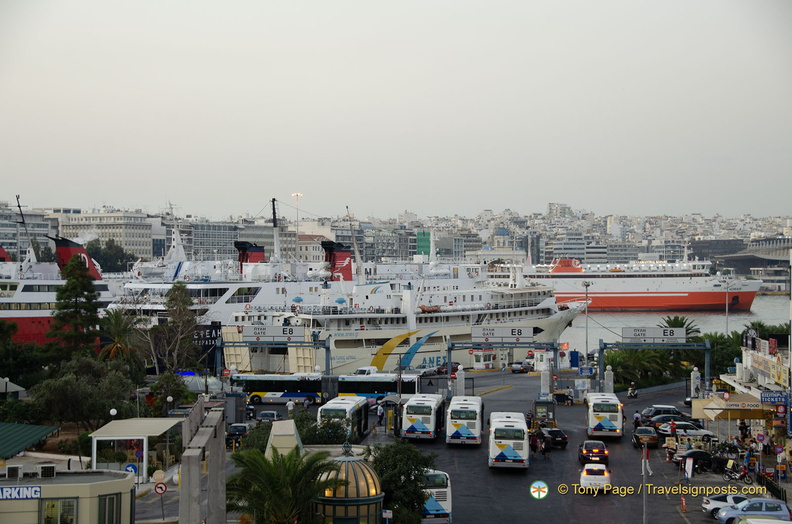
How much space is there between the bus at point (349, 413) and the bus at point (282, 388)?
273 inches

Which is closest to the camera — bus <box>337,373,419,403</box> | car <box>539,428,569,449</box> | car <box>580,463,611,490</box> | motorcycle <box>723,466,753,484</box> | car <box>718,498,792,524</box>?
car <box>718,498,792,524</box>

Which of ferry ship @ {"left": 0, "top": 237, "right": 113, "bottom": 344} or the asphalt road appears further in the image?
ferry ship @ {"left": 0, "top": 237, "right": 113, "bottom": 344}

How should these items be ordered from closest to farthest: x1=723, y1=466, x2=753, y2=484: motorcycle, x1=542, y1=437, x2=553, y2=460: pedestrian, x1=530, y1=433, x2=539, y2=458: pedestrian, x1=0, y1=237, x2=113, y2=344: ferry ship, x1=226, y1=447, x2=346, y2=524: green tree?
x1=226, y1=447, x2=346, y2=524: green tree, x1=723, y1=466, x2=753, y2=484: motorcycle, x1=542, y1=437, x2=553, y2=460: pedestrian, x1=530, y1=433, x2=539, y2=458: pedestrian, x1=0, y1=237, x2=113, y2=344: ferry ship

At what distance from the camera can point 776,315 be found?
8300cm

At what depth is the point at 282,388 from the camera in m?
29.3

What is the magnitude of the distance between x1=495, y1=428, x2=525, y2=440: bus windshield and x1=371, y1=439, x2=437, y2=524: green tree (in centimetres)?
409

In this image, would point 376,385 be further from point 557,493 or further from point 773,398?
point 557,493

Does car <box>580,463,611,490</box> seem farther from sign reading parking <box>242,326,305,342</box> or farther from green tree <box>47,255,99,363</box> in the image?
green tree <box>47,255,99,363</box>

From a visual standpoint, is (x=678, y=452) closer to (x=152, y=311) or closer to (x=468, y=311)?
(x=468, y=311)

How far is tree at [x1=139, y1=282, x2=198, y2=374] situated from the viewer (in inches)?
1361

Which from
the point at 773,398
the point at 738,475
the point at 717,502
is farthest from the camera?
the point at 773,398

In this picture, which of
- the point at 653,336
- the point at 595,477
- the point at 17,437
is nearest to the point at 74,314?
the point at 17,437

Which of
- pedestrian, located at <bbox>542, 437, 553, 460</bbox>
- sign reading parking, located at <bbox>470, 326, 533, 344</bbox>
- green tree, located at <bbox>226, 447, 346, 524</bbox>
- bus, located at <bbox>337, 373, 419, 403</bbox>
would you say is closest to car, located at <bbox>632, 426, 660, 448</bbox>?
pedestrian, located at <bbox>542, 437, 553, 460</bbox>

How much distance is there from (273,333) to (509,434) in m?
16.9
